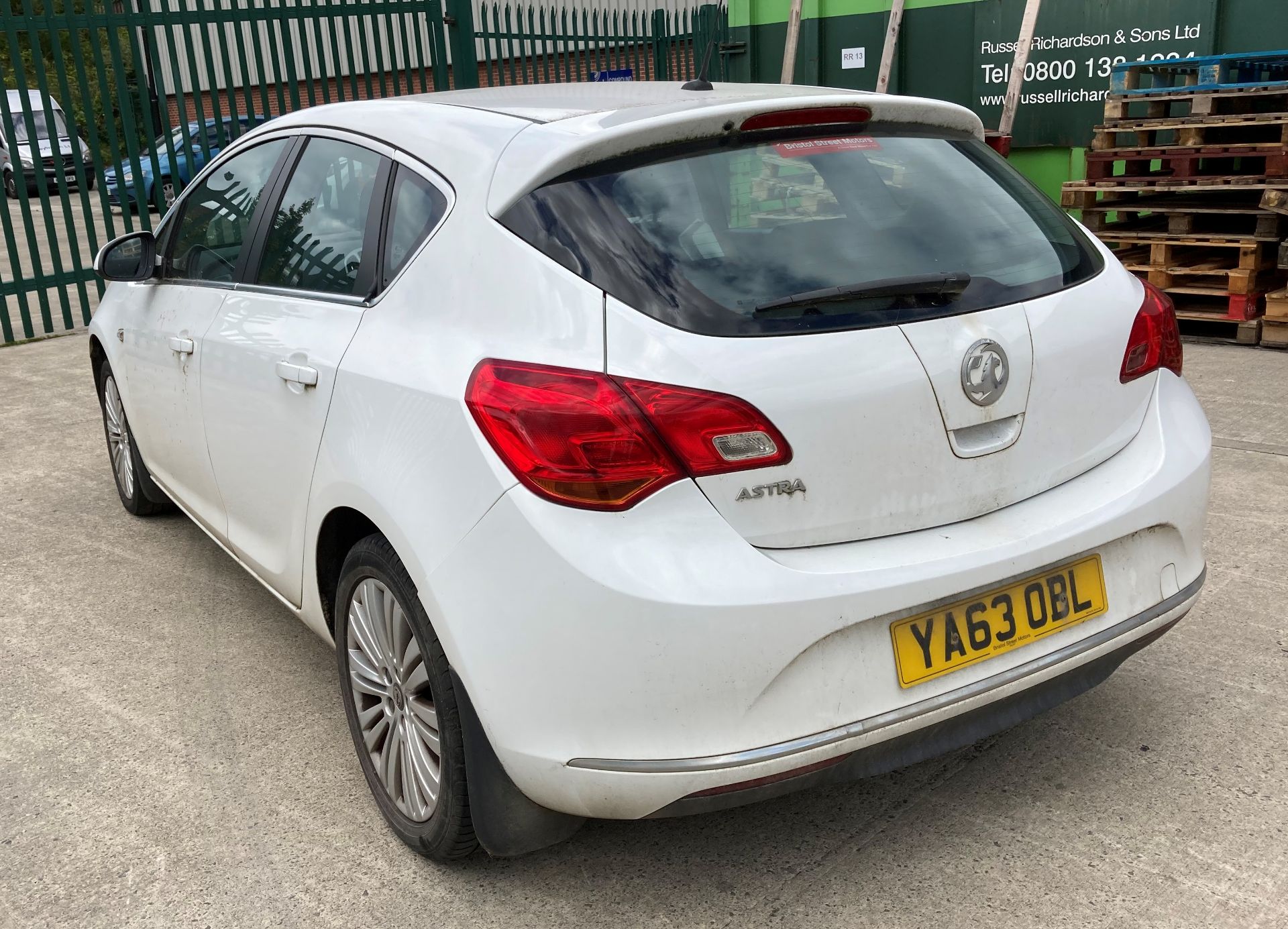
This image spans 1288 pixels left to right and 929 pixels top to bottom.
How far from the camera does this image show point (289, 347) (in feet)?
9.64

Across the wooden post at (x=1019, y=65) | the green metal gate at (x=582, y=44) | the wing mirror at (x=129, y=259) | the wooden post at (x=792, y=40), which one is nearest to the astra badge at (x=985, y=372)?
the wing mirror at (x=129, y=259)

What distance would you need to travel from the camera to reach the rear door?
2.12m

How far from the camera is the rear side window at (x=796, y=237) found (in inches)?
86.1

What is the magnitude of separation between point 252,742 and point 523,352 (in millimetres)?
1585

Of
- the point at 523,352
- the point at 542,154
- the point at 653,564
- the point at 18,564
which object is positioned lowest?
the point at 18,564

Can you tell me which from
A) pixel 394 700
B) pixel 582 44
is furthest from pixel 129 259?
pixel 582 44

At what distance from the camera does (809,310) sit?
2.20m

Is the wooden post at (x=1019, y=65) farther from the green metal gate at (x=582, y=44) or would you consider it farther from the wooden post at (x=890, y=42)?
the green metal gate at (x=582, y=44)

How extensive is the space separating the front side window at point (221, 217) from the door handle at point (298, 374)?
0.69 m

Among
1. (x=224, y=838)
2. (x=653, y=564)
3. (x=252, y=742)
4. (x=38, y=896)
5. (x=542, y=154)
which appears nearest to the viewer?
(x=653, y=564)

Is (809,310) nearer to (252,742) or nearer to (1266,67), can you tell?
(252,742)

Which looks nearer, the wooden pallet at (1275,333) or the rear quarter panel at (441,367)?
the rear quarter panel at (441,367)

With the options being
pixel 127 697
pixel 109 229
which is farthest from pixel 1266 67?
pixel 109 229

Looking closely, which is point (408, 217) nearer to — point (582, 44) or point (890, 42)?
point (890, 42)
